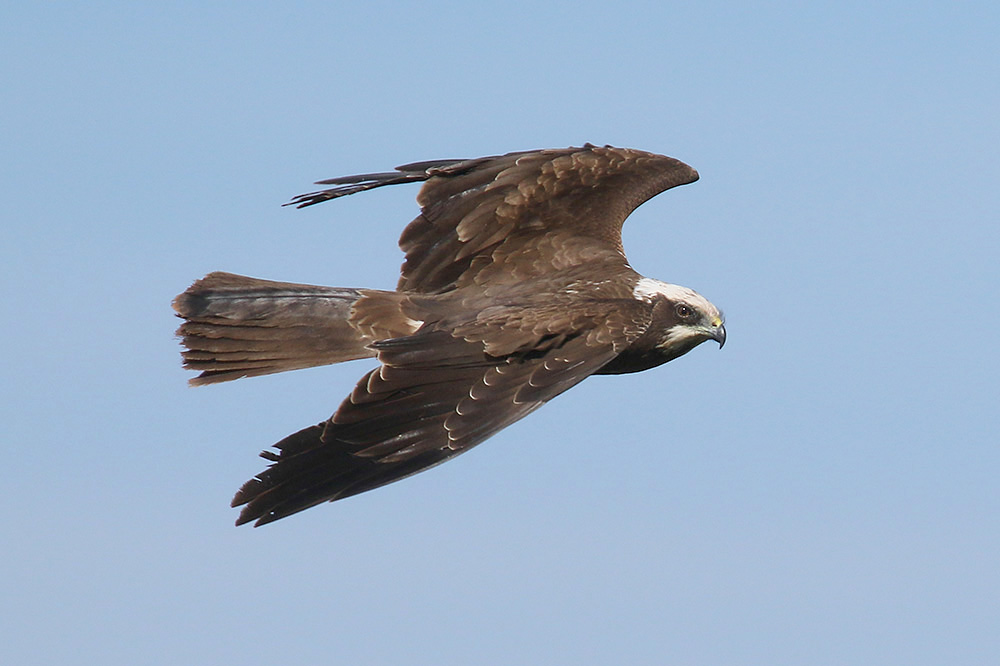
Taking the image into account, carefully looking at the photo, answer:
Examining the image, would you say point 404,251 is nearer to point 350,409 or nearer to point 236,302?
point 236,302

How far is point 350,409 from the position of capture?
31.0 ft

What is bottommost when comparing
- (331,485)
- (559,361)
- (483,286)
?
(331,485)

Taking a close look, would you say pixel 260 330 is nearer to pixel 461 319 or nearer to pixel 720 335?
pixel 461 319

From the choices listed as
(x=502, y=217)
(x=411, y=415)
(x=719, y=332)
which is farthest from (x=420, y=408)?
(x=719, y=332)

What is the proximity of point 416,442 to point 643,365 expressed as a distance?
2176mm

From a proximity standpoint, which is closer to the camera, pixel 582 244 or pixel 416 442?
pixel 416 442

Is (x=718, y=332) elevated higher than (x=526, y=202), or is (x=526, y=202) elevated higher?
(x=526, y=202)

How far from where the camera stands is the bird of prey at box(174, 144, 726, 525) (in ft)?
30.6

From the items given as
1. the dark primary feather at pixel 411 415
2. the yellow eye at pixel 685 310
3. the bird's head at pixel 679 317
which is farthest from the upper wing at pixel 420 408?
the yellow eye at pixel 685 310

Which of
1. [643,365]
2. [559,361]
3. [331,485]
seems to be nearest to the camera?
[331,485]

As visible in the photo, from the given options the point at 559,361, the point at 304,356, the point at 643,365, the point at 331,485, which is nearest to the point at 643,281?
the point at 643,365

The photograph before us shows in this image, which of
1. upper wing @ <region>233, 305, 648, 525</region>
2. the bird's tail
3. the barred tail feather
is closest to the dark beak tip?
upper wing @ <region>233, 305, 648, 525</region>

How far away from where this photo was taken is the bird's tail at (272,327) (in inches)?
432

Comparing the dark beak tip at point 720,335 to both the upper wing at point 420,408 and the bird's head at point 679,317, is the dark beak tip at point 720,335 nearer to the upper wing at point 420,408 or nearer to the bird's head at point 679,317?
the bird's head at point 679,317
